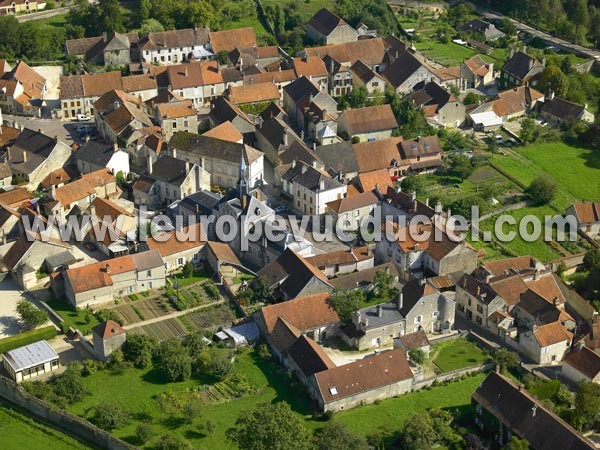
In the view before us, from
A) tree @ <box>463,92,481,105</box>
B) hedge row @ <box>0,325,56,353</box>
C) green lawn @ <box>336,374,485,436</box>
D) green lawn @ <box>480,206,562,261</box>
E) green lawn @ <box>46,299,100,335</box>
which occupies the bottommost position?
green lawn @ <box>480,206,562,261</box>

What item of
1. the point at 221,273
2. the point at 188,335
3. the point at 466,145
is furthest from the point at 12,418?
the point at 466,145

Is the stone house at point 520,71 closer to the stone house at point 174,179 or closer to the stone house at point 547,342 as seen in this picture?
the stone house at point 174,179

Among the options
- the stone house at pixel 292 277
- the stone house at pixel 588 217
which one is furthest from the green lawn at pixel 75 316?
the stone house at pixel 588 217

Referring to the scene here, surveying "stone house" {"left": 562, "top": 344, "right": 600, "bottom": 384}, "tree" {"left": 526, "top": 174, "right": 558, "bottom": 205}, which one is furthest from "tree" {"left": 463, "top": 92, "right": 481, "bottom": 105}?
"stone house" {"left": 562, "top": 344, "right": 600, "bottom": 384}

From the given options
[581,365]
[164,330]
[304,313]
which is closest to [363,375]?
[304,313]

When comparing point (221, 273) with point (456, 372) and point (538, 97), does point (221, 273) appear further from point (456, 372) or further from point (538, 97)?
point (538, 97)

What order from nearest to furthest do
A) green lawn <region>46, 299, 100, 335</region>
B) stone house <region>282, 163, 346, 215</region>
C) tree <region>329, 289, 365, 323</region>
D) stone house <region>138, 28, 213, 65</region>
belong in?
tree <region>329, 289, 365, 323</region>, green lawn <region>46, 299, 100, 335</region>, stone house <region>282, 163, 346, 215</region>, stone house <region>138, 28, 213, 65</region>

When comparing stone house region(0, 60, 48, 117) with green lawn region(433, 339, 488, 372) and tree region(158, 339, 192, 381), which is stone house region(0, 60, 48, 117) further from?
green lawn region(433, 339, 488, 372)

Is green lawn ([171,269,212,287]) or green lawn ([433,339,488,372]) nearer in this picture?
green lawn ([433,339,488,372])
